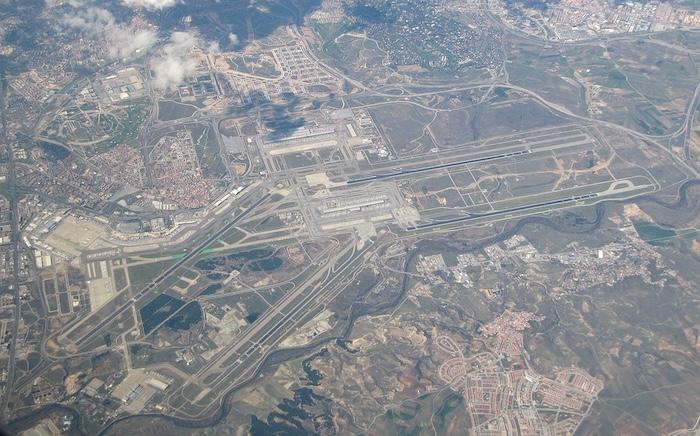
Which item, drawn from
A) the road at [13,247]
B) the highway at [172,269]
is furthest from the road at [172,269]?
the road at [13,247]

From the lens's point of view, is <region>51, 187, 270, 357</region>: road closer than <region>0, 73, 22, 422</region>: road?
No

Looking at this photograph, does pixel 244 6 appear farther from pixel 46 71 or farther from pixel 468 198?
pixel 468 198

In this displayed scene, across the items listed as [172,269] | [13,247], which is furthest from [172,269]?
[13,247]

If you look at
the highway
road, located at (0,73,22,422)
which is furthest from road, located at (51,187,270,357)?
road, located at (0,73,22,422)

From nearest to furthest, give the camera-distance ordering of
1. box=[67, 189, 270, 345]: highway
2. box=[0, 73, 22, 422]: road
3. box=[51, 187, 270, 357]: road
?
box=[0, 73, 22, 422]: road → box=[67, 189, 270, 345]: highway → box=[51, 187, 270, 357]: road

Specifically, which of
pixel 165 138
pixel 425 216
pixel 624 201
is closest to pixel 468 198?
pixel 425 216

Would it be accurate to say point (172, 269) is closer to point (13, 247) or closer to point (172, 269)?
point (172, 269)

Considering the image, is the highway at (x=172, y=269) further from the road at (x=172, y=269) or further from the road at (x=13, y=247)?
the road at (x=13, y=247)

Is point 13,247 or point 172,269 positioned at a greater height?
point 13,247

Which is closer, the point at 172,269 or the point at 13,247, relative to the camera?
the point at 172,269

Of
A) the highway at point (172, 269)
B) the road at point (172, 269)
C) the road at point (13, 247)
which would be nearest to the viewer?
the road at point (13, 247)

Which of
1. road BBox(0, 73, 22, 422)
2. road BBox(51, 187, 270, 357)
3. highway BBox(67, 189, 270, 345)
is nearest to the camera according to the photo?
road BBox(0, 73, 22, 422)

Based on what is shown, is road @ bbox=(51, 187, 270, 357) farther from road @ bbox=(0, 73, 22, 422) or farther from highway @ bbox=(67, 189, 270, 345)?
road @ bbox=(0, 73, 22, 422)
